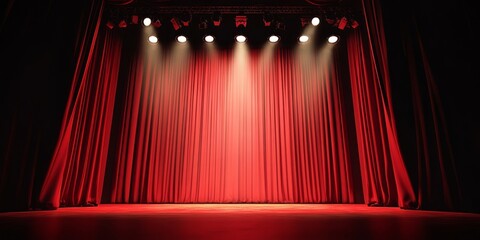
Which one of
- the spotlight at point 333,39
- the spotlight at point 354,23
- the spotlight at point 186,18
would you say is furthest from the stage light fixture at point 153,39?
the spotlight at point 354,23

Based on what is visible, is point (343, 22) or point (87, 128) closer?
point (87, 128)

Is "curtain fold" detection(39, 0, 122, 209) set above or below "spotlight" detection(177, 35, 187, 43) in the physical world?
below

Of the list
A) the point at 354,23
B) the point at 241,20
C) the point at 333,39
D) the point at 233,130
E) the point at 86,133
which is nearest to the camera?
the point at 86,133

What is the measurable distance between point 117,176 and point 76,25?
7.45 ft

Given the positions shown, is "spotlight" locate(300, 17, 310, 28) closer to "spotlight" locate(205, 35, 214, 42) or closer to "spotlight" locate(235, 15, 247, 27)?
"spotlight" locate(235, 15, 247, 27)

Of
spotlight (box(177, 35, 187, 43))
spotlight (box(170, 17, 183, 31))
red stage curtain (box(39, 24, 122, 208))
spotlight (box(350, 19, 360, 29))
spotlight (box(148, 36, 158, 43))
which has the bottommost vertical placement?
red stage curtain (box(39, 24, 122, 208))

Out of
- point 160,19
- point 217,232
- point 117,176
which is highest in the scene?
point 160,19

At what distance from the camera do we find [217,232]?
4.08ft

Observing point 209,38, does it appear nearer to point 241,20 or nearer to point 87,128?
point 241,20

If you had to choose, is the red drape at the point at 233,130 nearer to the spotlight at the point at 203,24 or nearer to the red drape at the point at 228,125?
the red drape at the point at 228,125

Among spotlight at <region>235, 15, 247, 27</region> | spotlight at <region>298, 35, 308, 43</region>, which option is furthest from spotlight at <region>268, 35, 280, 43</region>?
spotlight at <region>235, 15, 247, 27</region>

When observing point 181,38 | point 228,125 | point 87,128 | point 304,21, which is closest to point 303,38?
point 304,21

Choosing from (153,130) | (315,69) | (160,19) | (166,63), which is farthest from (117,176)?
(315,69)

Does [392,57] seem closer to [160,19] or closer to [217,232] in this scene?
[217,232]
